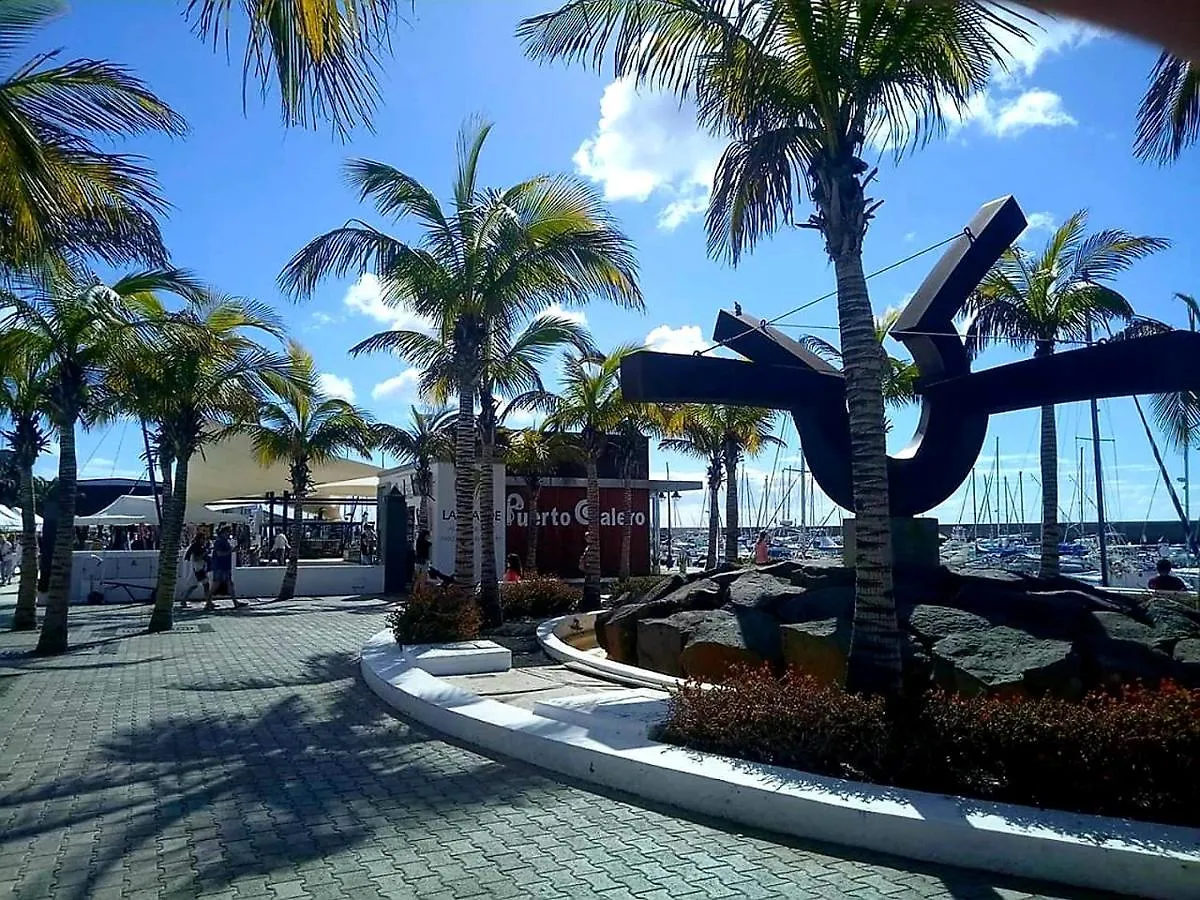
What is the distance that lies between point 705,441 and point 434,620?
15.9 m

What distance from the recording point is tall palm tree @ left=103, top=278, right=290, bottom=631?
14.7 meters

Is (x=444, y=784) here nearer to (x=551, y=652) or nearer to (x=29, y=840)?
(x=29, y=840)

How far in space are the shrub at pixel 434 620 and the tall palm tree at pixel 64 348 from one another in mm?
4994

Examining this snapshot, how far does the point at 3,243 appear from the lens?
27.9 feet

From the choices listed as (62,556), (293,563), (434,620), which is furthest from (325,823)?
(293,563)

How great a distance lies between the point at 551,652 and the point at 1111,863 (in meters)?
9.02

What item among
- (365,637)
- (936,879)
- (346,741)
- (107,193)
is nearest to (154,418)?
(365,637)

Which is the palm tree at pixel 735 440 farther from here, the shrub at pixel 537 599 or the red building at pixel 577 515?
the shrub at pixel 537 599

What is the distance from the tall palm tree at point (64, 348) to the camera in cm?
1340

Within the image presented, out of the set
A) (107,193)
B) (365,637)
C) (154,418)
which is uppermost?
(107,193)

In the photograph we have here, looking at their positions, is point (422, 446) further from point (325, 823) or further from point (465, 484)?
point (325, 823)

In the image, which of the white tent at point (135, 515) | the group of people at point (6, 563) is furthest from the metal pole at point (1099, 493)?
the group of people at point (6, 563)

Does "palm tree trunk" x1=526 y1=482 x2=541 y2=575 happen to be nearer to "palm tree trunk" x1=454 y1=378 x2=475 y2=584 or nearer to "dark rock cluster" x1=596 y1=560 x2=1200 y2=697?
"palm tree trunk" x1=454 y1=378 x2=475 y2=584

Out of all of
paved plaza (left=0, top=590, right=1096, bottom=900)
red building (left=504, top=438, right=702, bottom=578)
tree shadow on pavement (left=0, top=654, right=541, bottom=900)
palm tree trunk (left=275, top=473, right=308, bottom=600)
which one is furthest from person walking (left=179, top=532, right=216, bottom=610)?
tree shadow on pavement (left=0, top=654, right=541, bottom=900)
